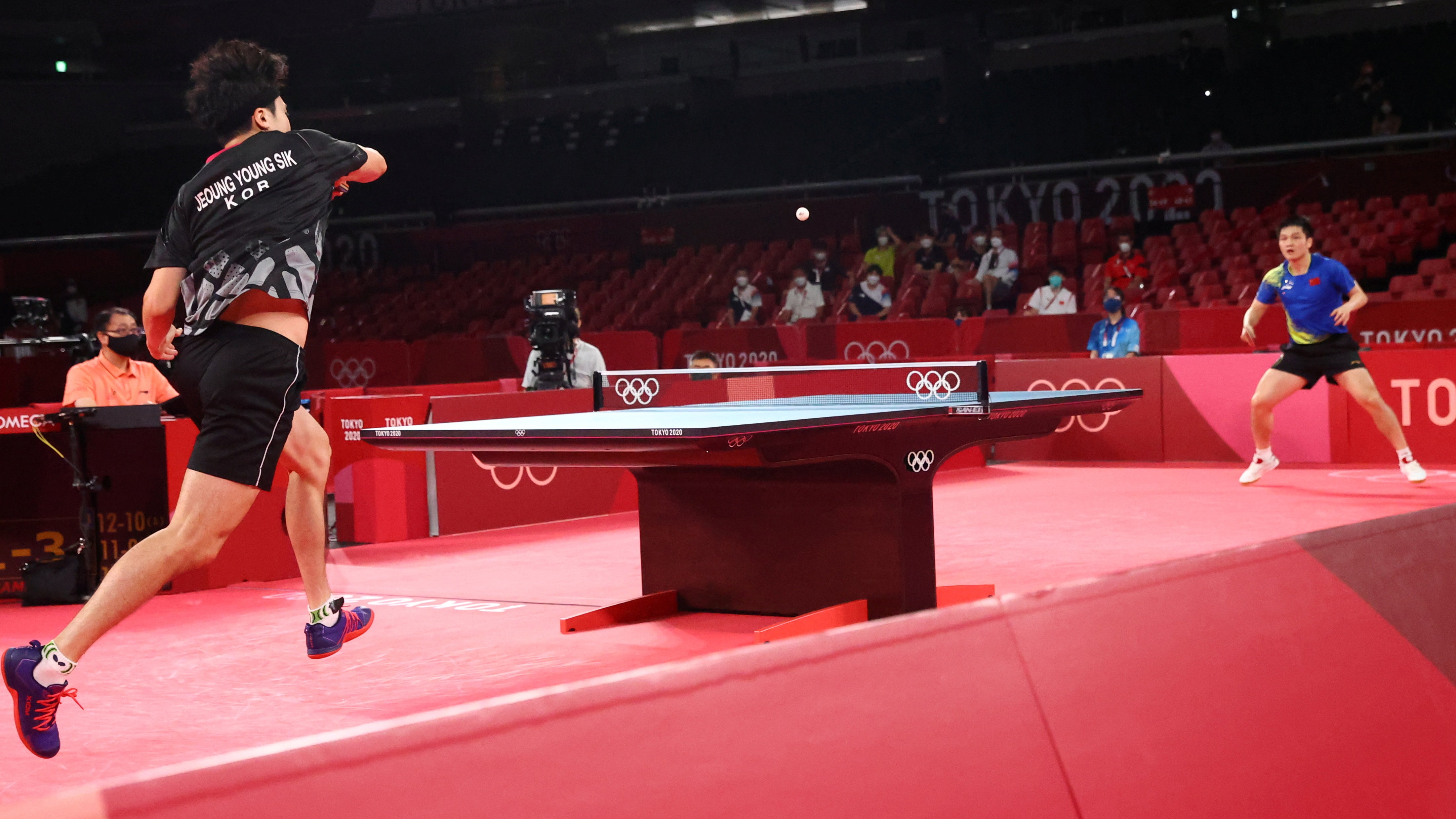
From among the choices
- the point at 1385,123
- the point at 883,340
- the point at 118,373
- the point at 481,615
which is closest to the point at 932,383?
the point at 481,615

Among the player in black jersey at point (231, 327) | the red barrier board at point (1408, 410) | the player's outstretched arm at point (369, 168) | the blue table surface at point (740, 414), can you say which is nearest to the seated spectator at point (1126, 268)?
the red barrier board at point (1408, 410)

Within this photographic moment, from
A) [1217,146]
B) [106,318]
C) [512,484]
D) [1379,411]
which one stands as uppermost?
[1217,146]

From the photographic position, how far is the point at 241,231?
134 inches

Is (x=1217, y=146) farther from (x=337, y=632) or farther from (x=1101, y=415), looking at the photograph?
(x=337, y=632)

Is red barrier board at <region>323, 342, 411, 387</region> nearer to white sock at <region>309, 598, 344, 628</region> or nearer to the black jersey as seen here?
white sock at <region>309, 598, 344, 628</region>

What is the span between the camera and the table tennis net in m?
4.50

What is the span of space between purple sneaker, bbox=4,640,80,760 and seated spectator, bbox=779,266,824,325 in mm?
14030

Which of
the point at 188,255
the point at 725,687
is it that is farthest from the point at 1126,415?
the point at 725,687

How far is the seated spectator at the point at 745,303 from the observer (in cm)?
1727

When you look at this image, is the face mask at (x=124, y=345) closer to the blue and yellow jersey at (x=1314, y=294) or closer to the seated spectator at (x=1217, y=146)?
the blue and yellow jersey at (x=1314, y=294)

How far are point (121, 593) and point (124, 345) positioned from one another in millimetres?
3880

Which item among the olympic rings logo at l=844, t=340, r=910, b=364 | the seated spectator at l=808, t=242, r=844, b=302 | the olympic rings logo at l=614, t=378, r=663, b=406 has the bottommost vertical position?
the olympic rings logo at l=614, t=378, r=663, b=406

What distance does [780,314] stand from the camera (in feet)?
55.4

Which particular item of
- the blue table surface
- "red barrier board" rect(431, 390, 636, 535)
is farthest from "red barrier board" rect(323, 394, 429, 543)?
the blue table surface
